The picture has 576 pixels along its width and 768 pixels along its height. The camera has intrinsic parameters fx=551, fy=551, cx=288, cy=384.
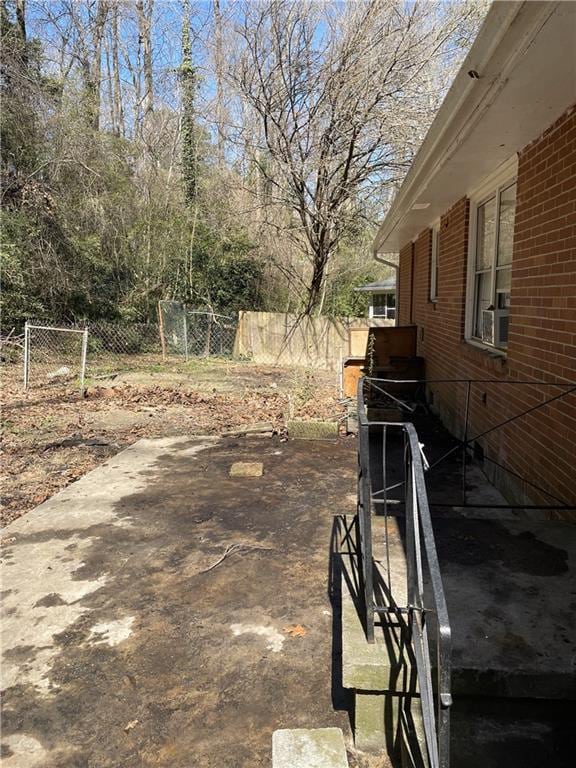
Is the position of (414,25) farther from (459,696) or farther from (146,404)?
(459,696)

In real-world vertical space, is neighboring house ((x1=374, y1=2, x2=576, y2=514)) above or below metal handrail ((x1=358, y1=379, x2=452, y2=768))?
above

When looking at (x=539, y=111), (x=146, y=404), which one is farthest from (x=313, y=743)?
(x=146, y=404)

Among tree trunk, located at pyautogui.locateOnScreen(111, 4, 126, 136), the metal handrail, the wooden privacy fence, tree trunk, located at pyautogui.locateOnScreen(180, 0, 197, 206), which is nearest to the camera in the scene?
the metal handrail

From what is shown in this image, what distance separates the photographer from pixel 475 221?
659cm

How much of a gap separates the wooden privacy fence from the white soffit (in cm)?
1107

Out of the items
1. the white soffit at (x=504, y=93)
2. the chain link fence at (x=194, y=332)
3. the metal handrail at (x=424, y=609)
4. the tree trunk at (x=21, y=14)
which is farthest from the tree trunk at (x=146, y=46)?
the metal handrail at (x=424, y=609)

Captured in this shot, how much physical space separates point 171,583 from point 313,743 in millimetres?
Answer: 1725

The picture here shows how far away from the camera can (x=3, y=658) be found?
9.16 feet

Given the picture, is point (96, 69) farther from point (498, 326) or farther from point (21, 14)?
point (498, 326)

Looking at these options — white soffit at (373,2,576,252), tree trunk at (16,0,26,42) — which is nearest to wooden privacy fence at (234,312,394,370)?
tree trunk at (16,0,26,42)

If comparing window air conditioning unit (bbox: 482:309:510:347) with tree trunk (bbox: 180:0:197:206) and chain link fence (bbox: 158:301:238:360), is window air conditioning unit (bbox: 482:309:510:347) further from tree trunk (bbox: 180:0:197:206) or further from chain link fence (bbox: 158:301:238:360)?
tree trunk (bbox: 180:0:197:206)

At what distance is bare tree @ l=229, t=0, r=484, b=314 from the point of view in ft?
45.2

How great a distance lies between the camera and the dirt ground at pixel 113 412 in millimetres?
6098

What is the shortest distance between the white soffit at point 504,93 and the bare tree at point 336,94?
32.3 ft
